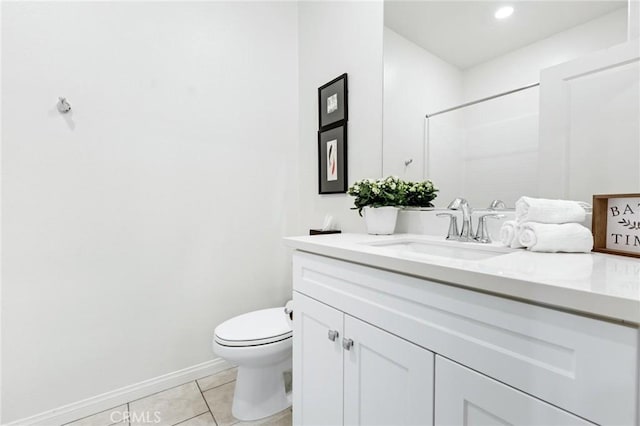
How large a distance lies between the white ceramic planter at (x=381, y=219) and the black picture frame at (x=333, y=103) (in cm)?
66

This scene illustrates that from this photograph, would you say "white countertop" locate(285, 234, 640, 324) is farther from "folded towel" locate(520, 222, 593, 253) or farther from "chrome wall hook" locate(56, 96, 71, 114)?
"chrome wall hook" locate(56, 96, 71, 114)

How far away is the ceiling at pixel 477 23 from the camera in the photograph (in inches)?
35.8

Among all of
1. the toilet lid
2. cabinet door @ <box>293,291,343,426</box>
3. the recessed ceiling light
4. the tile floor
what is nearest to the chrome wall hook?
the toilet lid

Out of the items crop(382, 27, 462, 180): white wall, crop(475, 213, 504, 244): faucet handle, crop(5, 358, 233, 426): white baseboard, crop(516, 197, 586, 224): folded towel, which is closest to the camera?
crop(516, 197, 586, 224): folded towel

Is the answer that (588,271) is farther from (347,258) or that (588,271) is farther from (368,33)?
(368,33)

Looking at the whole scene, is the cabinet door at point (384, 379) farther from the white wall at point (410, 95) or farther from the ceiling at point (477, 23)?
the ceiling at point (477, 23)

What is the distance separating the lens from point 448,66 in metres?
1.20

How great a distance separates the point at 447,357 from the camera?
63 centimetres

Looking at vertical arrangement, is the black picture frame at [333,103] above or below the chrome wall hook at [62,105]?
above

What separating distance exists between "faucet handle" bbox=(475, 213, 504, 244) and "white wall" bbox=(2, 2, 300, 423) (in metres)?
0.69

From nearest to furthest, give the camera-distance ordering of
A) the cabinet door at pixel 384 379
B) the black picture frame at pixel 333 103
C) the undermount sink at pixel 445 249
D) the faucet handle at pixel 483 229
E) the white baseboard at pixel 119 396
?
1. the cabinet door at pixel 384 379
2. the undermount sink at pixel 445 249
3. the faucet handle at pixel 483 229
4. the white baseboard at pixel 119 396
5. the black picture frame at pixel 333 103

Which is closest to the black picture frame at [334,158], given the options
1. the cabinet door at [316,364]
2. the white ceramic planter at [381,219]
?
the white ceramic planter at [381,219]

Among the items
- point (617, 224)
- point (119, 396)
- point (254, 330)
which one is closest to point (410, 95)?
point (617, 224)

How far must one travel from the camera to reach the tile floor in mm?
1378
